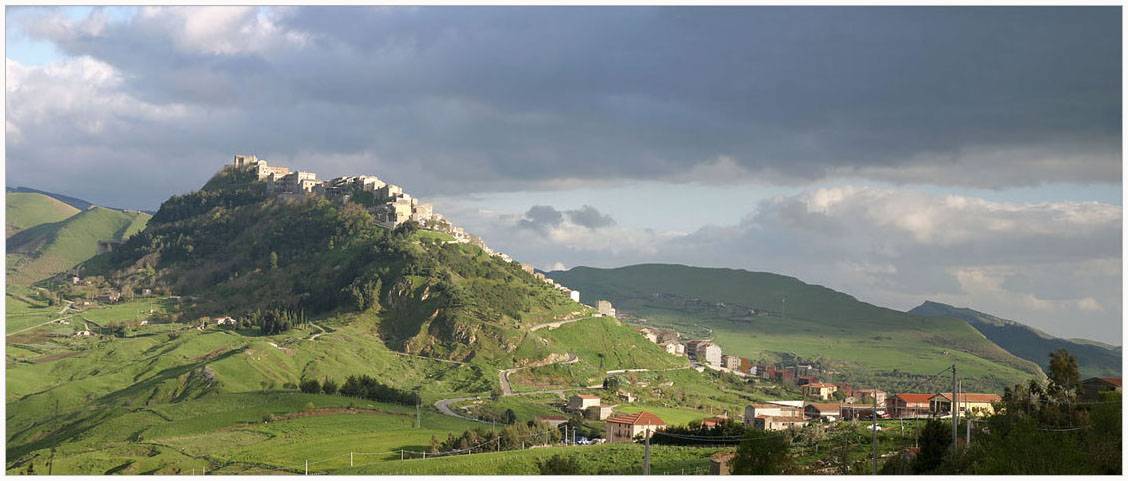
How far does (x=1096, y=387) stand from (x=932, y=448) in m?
28.4

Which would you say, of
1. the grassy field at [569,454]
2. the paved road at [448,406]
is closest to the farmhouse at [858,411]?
the paved road at [448,406]

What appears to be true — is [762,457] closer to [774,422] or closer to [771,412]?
[774,422]

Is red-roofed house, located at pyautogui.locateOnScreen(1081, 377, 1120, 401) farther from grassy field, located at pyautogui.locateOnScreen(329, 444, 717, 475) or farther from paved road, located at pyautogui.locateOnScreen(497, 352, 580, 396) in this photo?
paved road, located at pyautogui.locateOnScreen(497, 352, 580, 396)

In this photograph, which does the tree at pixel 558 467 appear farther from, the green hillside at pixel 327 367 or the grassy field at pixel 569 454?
the green hillside at pixel 327 367

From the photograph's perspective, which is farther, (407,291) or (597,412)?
(407,291)

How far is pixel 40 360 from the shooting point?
137625mm

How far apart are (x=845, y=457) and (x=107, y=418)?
68209 millimetres

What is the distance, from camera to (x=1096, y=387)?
86.4m

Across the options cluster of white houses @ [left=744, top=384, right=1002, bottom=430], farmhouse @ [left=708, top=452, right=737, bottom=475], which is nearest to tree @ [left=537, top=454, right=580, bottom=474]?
farmhouse @ [left=708, top=452, right=737, bottom=475]

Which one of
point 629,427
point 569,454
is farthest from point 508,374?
point 569,454

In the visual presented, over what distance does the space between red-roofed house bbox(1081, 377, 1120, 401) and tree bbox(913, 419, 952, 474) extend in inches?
664

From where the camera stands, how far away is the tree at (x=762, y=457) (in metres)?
62.6

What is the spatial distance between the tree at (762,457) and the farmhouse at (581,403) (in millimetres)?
58366

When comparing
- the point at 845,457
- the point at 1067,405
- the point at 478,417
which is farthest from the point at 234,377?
the point at 1067,405
